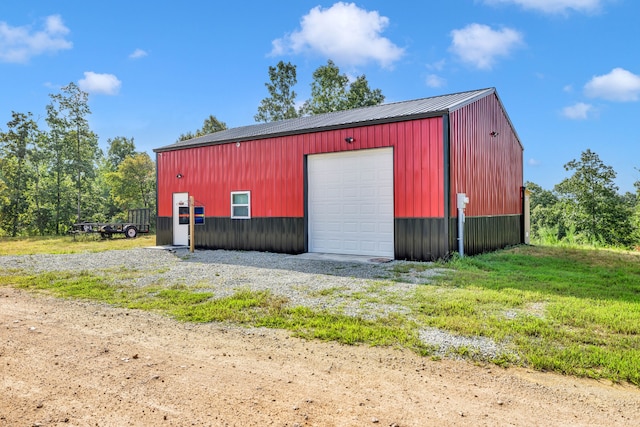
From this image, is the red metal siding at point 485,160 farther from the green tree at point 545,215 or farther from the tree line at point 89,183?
the tree line at point 89,183

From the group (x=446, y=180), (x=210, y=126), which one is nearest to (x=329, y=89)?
(x=210, y=126)

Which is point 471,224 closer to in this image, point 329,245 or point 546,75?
point 329,245

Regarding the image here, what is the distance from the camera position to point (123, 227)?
1827 cm

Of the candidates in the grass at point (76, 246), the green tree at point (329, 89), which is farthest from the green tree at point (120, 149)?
the green tree at point (329, 89)

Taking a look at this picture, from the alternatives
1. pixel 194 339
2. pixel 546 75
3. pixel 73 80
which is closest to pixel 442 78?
pixel 546 75

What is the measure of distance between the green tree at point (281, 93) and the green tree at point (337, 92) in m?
2.67

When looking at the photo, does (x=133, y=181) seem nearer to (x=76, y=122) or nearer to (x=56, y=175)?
(x=56, y=175)

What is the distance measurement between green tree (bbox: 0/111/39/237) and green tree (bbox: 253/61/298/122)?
51.3 ft

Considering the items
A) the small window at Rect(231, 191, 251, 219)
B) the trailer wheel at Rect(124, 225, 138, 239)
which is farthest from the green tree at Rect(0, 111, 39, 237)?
the small window at Rect(231, 191, 251, 219)

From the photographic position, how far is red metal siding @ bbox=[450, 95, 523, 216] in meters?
9.01

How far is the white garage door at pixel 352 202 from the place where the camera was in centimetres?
935

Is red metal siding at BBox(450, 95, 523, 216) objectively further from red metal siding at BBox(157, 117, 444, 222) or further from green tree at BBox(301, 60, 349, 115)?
green tree at BBox(301, 60, 349, 115)

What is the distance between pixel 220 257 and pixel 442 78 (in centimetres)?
1632

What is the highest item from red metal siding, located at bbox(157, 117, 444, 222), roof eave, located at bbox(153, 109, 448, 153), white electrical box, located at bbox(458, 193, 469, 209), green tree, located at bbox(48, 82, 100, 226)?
green tree, located at bbox(48, 82, 100, 226)
